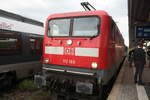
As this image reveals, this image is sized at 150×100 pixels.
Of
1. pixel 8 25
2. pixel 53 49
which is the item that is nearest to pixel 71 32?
pixel 53 49

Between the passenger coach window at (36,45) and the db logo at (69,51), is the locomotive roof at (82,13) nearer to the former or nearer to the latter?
the db logo at (69,51)

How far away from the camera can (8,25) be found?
7.17 m

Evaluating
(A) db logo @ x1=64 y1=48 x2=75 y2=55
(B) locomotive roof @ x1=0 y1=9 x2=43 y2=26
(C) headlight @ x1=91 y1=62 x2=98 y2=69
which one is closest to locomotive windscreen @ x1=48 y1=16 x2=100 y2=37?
(A) db logo @ x1=64 y1=48 x2=75 y2=55

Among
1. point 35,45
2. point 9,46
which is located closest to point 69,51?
point 9,46

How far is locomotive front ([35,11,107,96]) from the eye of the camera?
5207 millimetres

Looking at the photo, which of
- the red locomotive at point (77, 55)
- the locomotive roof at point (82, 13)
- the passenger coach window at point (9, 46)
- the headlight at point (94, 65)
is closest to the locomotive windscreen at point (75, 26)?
the red locomotive at point (77, 55)

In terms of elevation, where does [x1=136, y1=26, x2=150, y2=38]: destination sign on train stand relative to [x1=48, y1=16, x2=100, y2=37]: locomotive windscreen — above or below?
above

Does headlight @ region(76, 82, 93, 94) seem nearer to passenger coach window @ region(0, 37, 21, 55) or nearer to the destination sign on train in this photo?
passenger coach window @ region(0, 37, 21, 55)

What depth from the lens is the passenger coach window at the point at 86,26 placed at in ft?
17.9

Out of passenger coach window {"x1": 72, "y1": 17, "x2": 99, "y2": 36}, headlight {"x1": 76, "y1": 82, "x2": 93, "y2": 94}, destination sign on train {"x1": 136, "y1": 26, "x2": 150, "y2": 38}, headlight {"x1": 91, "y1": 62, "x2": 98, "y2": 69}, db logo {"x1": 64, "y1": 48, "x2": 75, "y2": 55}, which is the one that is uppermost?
destination sign on train {"x1": 136, "y1": 26, "x2": 150, "y2": 38}

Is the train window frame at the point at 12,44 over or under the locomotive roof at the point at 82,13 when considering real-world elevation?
under

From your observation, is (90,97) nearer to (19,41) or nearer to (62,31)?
(62,31)

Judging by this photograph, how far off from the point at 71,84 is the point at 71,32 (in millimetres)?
1575

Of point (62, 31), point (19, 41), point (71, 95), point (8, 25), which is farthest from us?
point (19, 41)
